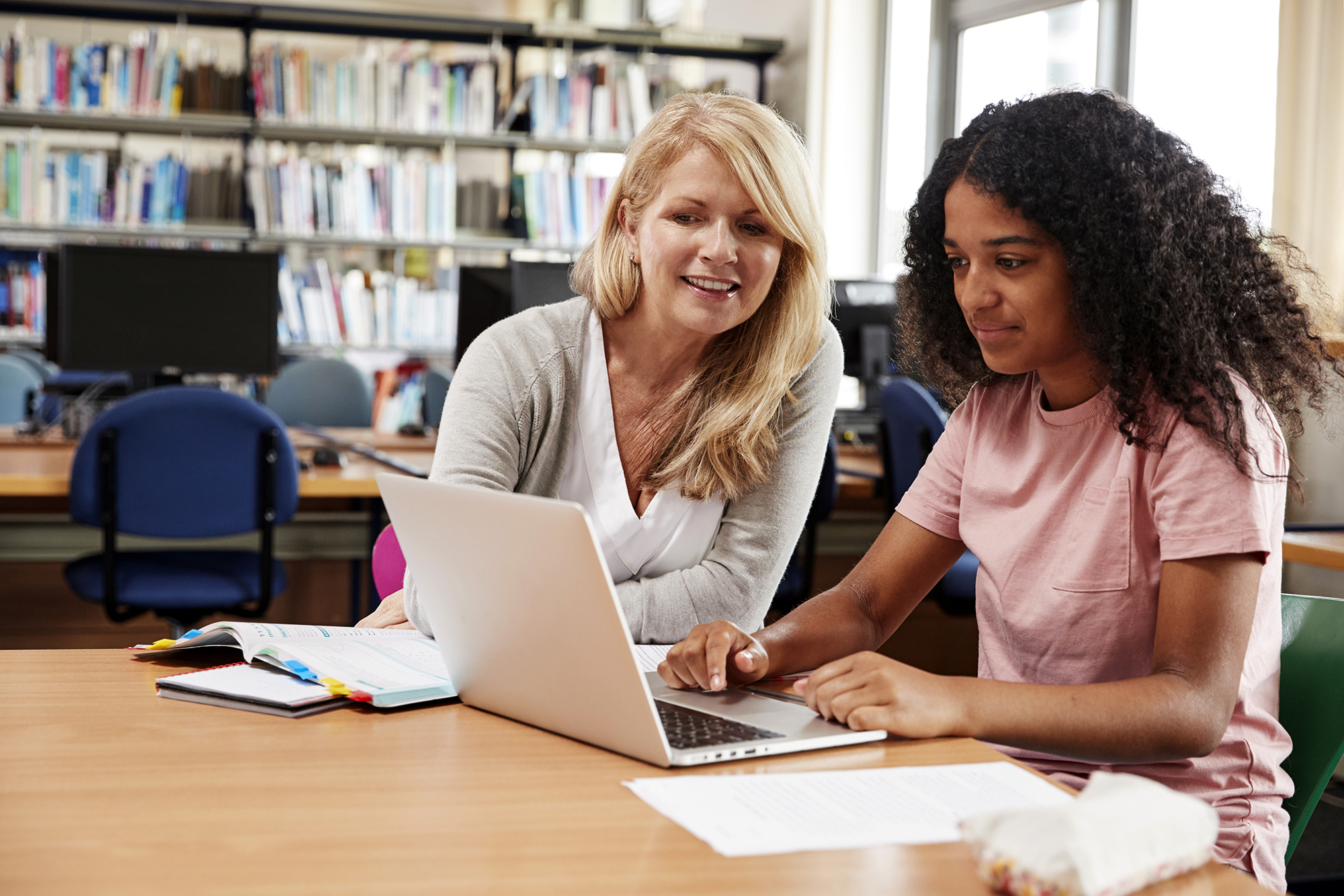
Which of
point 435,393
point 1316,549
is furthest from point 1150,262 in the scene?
point 435,393

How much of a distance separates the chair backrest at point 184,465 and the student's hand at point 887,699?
198 centimetres

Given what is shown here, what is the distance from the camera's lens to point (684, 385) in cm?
158

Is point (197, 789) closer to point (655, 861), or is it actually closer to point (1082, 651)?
point (655, 861)

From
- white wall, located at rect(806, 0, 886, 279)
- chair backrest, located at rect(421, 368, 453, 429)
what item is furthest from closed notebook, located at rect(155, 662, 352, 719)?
white wall, located at rect(806, 0, 886, 279)

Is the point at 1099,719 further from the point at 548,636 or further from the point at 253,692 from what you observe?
the point at 253,692

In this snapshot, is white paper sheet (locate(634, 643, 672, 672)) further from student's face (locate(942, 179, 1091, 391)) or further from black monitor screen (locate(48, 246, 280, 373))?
black monitor screen (locate(48, 246, 280, 373))

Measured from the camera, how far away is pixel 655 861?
697mm

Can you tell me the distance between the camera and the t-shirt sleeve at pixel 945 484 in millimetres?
1314

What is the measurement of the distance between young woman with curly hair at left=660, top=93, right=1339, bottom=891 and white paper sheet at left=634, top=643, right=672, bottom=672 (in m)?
0.10

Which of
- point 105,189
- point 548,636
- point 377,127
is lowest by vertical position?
point 548,636

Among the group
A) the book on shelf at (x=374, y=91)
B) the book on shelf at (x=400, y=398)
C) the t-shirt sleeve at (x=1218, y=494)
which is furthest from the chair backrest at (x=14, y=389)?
the t-shirt sleeve at (x=1218, y=494)

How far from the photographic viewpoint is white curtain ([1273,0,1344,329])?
2.78m

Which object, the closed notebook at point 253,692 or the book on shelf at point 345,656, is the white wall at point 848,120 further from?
the closed notebook at point 253,692

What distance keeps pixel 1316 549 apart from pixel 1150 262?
3.83 feet
